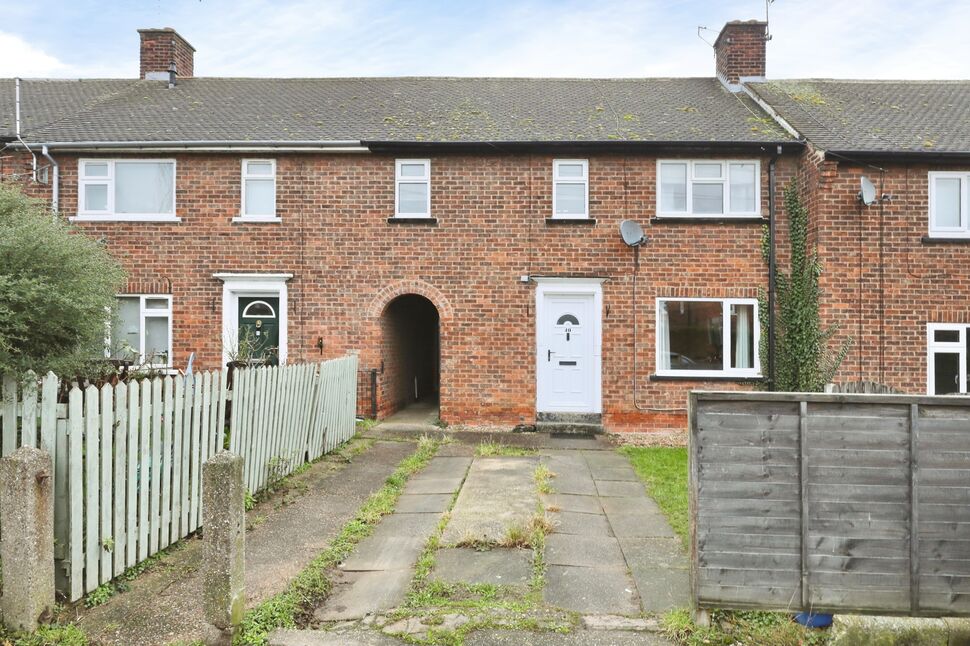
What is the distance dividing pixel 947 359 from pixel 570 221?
7195 millimetres

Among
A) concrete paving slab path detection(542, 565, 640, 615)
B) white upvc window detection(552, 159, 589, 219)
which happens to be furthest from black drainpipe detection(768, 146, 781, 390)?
concrete paving slab path detection(542, 565, 640, 615)

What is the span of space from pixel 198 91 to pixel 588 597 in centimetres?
1576

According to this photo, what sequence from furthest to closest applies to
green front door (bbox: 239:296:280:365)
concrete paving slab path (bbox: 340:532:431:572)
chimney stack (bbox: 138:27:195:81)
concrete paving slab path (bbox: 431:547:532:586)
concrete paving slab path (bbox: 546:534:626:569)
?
chimney stack (bbox: 138:27:195:81) < green front door (bbox: 239:296:280:365) < concrete paving slab path (bbox: 546:534:626:569) < concrete paving slab path (bbox: 340:532:431:572) < concrete paving slab path (bbox: 431:547:532:586)

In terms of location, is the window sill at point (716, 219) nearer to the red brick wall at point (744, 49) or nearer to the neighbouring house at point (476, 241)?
the neighbouring house at point (476, 241)

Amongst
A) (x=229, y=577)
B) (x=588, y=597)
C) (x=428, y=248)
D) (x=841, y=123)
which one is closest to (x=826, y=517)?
(x=588, y=597)

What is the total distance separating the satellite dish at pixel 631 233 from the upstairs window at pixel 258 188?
6.64 m

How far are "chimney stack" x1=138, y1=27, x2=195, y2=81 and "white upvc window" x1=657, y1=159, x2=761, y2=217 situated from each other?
1269 cm

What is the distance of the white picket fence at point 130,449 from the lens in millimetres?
4207

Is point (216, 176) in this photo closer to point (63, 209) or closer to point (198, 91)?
point (63, 209)

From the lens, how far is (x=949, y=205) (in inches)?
474

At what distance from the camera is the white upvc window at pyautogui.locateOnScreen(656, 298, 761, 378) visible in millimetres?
12430

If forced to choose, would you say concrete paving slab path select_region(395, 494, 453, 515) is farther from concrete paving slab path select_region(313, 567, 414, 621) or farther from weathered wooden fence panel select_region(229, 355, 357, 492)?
concrete paving slab path select_region(313, 567, 414, 621)

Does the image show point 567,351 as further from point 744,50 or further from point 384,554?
point 744,50

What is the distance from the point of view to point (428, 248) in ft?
41.5
